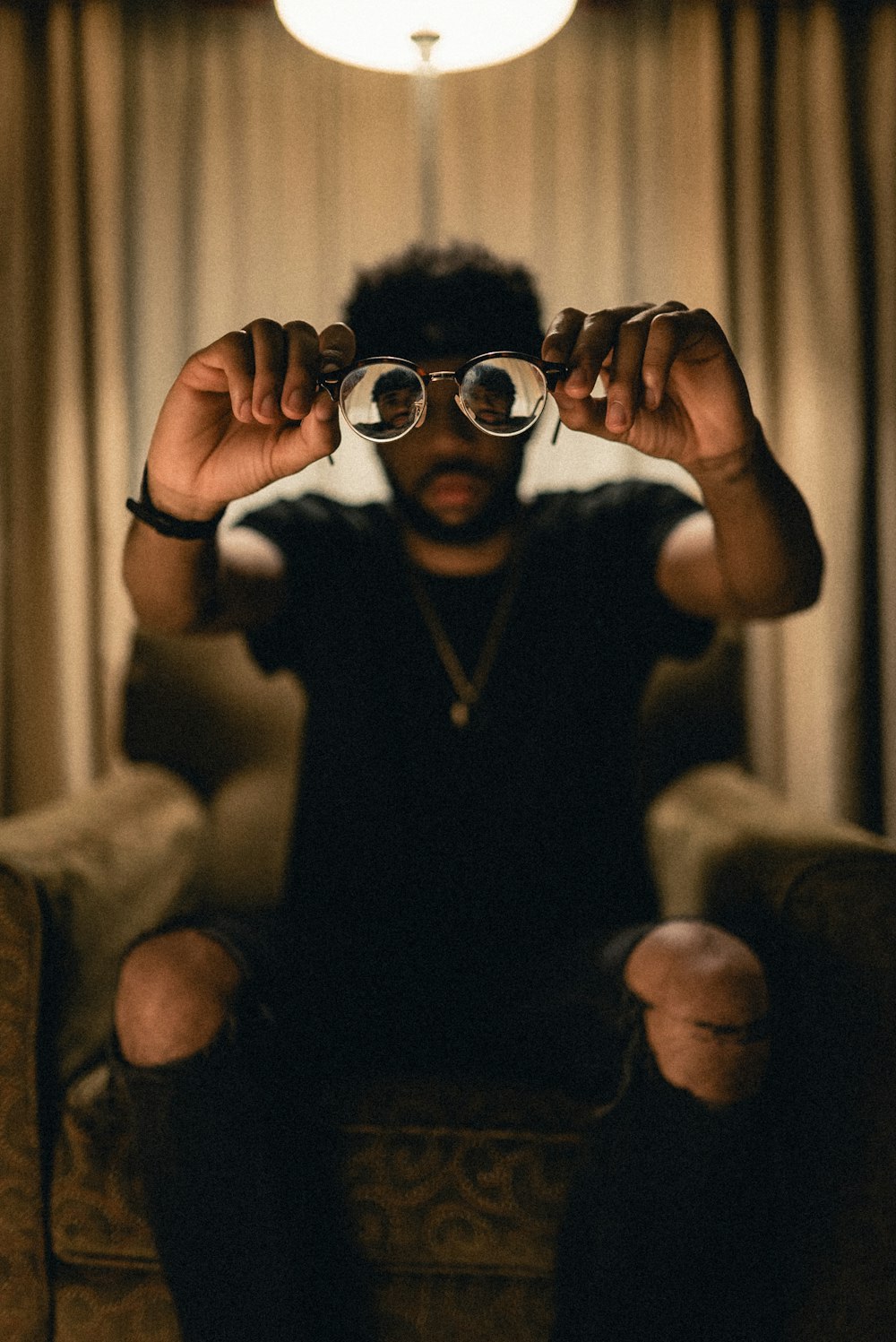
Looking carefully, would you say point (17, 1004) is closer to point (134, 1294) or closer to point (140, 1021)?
point (140, 1021)

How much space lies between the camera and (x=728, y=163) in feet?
7.07

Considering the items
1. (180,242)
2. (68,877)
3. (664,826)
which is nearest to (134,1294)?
(68,877)

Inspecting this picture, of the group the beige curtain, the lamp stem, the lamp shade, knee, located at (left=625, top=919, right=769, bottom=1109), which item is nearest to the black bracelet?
knee, located at (left=625, top=919, right=769, bottom=1109)

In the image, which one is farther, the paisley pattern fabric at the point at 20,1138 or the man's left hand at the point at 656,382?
the paisley pattern fabric at the point at 20,1138

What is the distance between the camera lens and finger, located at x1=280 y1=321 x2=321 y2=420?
2.74ft

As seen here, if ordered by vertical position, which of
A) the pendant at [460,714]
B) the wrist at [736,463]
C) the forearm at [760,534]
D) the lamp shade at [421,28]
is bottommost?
the pendant at [460,714]

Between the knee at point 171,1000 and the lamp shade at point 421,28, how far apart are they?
1.26 m

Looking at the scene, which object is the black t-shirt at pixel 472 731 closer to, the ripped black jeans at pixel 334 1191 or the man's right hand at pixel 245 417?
the ripped black jeans at pixel 334 1191

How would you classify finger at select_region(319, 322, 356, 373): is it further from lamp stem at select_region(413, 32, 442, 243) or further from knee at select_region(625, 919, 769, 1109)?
lamp stem at select_region(413, 32, 442, 243)

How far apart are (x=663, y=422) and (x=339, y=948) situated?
0.66 meters

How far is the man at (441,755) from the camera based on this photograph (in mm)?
843

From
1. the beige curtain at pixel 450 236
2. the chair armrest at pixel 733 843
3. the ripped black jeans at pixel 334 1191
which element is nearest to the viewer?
the ripped black jeans at pixel 334 1191

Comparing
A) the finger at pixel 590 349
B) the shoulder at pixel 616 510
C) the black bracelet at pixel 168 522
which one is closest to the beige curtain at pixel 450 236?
the shoulder at pixel 616 510

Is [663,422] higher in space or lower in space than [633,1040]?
higher
